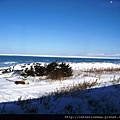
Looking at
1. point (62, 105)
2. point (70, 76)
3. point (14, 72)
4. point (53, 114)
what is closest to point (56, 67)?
point (70, 76)

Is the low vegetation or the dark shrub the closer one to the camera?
the low vegetation

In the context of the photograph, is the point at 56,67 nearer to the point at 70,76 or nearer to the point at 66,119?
the point at 70,76

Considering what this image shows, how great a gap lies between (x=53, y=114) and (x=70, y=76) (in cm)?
511

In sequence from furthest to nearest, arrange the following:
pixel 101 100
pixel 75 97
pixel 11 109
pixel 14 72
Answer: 1. pixel 14 72
2. pixel 75 97
3. pixel 101 100
4. pixel 11 109

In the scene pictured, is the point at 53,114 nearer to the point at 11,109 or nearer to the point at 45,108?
the point at 45,108

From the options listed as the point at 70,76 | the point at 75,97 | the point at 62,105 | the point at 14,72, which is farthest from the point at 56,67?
the point at 62,105

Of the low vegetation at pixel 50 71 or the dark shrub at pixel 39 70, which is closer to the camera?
the low vegetation at pixel 50 71

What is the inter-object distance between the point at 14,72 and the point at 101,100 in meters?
5.54

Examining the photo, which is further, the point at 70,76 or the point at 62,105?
the point at 70,76

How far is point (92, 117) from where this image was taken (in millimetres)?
3006

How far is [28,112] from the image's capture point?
324cm

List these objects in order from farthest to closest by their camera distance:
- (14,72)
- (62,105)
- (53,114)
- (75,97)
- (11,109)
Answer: (14,72), (75,97), (62,105), (11,109), (53,114)

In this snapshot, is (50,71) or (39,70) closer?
(50,71)

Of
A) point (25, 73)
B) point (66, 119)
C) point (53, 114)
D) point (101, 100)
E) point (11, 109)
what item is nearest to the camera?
point (66, 119)
